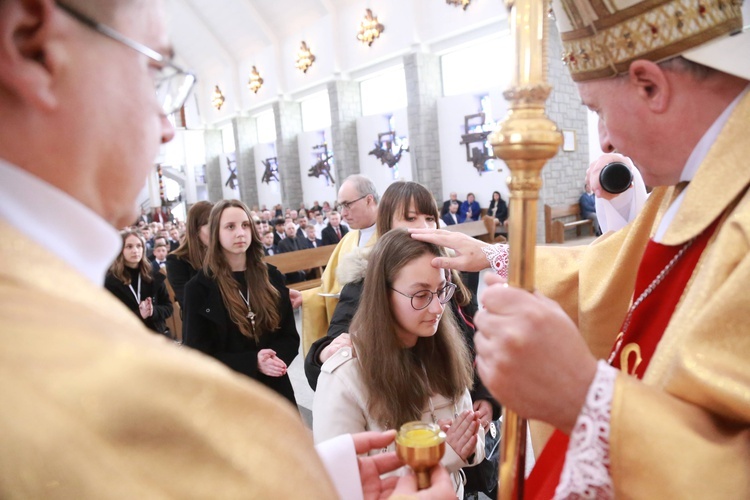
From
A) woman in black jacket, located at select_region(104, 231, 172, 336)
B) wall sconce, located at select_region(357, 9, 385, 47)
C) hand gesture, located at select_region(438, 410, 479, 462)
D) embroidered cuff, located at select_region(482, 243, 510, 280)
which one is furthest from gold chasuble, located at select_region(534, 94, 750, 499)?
wall sconce, located at select_region(357, 9, 385, 47)

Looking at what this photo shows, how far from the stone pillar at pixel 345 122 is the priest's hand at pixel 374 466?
1385 cm

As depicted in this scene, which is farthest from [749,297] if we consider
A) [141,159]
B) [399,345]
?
[399,345]

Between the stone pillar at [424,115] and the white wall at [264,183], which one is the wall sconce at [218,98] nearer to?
the white wall at [264,183]

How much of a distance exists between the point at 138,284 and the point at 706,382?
14.0 feet

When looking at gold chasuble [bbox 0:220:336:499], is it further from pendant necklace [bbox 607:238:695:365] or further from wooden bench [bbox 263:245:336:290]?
wooden bench [bbox 263:245:336:290]

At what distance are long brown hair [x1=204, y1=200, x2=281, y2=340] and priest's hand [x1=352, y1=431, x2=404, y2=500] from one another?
179cm

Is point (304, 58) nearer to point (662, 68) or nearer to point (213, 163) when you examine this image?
point (213, 163)

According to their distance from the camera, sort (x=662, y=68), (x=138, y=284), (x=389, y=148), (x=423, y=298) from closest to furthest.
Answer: (x=662, y=68), (x=423, y=298), (x=138, y=284), (x=389, y=148)

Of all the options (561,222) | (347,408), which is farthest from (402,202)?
(561,222)

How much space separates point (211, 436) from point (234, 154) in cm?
2125

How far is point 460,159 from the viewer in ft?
40.8

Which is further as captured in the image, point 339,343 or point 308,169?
point 308,169

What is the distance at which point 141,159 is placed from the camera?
2.09 ft

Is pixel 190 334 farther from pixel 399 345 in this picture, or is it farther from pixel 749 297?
pixel 749 297
